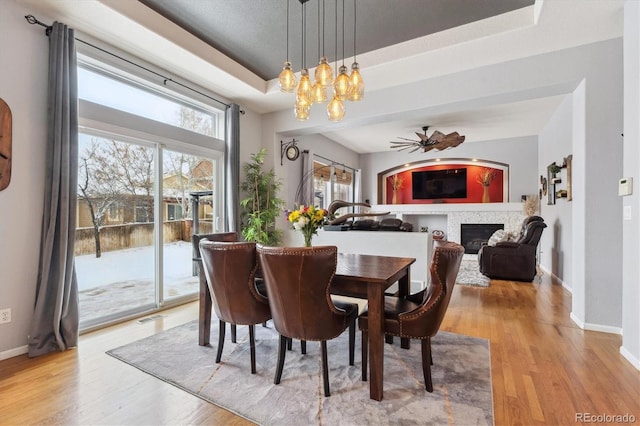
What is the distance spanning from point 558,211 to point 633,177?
3443 mm

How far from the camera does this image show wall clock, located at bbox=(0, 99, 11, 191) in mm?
2303

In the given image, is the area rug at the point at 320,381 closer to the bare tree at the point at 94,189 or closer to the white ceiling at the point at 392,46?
the bare tree at the point at 94,189

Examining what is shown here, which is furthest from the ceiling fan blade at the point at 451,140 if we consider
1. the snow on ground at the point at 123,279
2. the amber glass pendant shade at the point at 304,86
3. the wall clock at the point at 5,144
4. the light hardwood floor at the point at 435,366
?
the wall clock at the point at 5,144

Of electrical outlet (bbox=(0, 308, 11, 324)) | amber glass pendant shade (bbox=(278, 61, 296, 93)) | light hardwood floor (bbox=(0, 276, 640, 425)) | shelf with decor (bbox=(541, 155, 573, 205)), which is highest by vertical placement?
amber glass pendant shade (bbox=(278, 61, 296, 93))

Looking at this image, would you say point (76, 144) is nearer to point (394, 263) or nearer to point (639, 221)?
point (394, 263)

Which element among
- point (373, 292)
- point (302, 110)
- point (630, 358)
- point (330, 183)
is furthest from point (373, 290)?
point (330, 183)

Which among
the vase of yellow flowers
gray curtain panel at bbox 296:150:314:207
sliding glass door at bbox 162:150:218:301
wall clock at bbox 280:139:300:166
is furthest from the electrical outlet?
gray curtain panel at bbox 296:150:314:207

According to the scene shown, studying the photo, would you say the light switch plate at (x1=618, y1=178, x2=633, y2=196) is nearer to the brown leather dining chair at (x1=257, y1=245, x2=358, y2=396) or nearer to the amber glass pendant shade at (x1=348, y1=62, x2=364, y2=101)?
the amber glass pendant shade at (x1=348, y1=62, x2=364, y2=101)

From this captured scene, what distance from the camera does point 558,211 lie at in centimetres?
522

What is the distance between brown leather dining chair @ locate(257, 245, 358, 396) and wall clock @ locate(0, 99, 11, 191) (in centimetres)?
219

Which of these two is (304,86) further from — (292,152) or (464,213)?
(464,213)

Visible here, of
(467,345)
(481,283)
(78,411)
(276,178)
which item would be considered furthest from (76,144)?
(481,283)

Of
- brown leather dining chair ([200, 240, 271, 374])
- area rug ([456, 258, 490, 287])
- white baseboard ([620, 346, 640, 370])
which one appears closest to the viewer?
brown leather dining chair ([200, 240, 271, 374])

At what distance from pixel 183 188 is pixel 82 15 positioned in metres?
1.96
